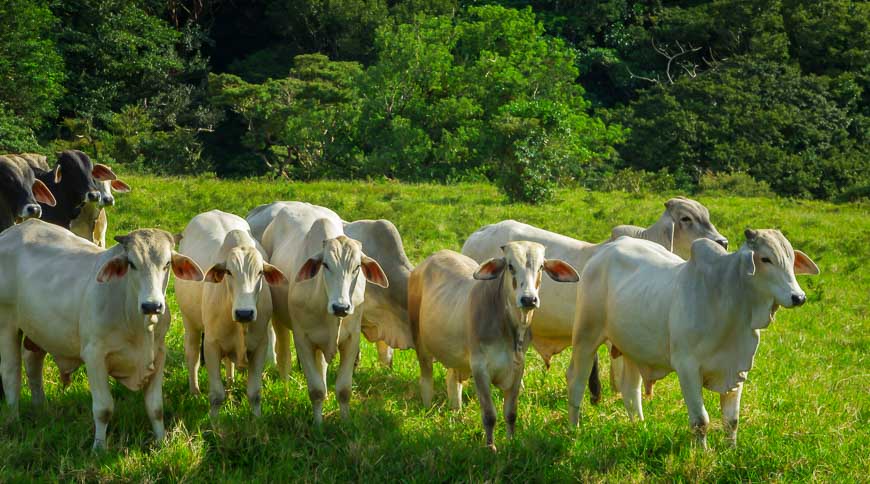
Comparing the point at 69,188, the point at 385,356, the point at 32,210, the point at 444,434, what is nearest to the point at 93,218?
the point at 69,188

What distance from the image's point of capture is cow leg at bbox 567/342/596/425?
7.61 meters

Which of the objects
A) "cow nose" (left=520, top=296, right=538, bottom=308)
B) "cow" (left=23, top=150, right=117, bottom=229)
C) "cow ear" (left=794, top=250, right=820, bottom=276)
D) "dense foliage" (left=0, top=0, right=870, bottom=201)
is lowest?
"dense foliage" (left=0, top=0, right=870, bottom=201)

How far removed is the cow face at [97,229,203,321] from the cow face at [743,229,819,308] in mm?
3718

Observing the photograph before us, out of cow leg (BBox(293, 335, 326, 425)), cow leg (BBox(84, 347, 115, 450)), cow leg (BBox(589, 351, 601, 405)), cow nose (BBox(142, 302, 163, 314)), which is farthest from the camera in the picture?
cow leg (BBox(589, 351, 601, 405))

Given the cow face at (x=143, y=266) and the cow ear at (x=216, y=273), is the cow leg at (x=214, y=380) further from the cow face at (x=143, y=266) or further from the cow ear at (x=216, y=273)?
the cow face at (x=143, y=266)

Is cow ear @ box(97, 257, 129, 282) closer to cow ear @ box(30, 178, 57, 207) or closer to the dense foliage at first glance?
cow ear @ box(30, 178, 57, 207)

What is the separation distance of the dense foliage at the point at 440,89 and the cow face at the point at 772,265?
49.8 ft

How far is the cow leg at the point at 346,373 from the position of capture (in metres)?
7.48

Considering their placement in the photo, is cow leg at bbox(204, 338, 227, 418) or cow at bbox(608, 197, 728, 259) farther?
cow at bbox(608, 197, 728, 259)

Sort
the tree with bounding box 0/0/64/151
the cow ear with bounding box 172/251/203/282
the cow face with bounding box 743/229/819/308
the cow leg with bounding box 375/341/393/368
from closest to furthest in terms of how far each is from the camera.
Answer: the cow face with bounding box 743/229/819/308 → the cow ear with bounding box 172/251/203/282 → the cow leg with bounding box 375/341/393/368 → the tree with bounding box 0/0/64/151

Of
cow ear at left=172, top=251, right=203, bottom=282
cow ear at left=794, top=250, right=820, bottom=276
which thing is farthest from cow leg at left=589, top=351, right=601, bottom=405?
cow ear at left=172, top=251, right=203, bottom=282

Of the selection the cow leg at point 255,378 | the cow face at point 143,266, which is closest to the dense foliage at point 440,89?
the cow leg at point 255,378

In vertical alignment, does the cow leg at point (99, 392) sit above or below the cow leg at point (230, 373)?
above

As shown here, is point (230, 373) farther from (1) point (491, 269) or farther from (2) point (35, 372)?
(1) point (491, 269)
